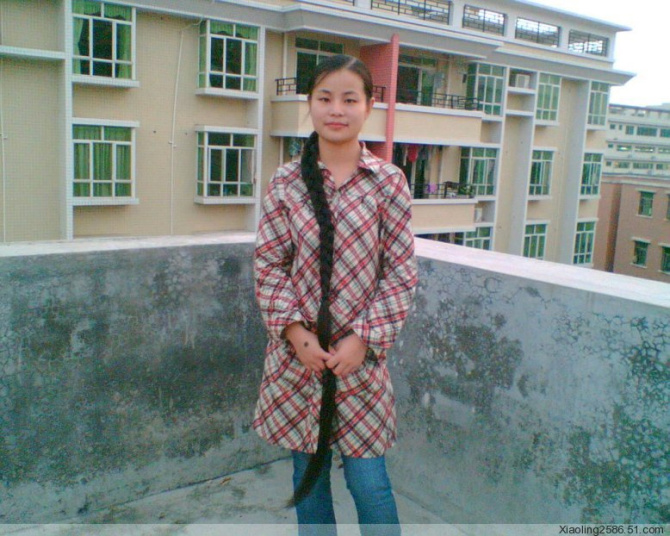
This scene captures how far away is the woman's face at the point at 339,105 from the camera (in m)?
1.68

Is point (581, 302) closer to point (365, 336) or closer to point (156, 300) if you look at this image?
point (365, 336)

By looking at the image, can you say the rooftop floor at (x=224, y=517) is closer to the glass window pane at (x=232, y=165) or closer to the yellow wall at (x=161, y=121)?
the yellow wall at (x=161, y=121)

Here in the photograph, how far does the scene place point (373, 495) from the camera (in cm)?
169

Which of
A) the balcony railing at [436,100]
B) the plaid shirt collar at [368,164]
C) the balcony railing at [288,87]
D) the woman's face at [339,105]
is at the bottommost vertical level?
the plaid shirt collar at [368,164]

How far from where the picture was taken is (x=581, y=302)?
1.90 metres

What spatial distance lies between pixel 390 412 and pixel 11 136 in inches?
480

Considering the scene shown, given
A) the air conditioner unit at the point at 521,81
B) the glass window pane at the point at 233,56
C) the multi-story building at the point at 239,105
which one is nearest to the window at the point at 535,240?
the multi-story building at the point at 239,105

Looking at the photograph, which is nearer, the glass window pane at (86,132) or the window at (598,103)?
the glass window pane at (86,132)

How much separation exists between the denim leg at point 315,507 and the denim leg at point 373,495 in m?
0.12

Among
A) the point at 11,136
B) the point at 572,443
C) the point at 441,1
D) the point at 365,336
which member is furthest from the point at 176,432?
Result: the point at 441,1

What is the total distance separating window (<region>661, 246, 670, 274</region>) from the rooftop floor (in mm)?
27079

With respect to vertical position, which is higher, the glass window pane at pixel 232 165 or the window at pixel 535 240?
the glass window pane at pixel 232 165

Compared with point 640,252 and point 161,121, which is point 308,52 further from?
point 640,252

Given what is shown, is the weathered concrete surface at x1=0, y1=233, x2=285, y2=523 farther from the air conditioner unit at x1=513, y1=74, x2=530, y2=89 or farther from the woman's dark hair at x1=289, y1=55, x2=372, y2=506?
the air conditioner unit at x1=513, y1=74, x2=530, y2=89
